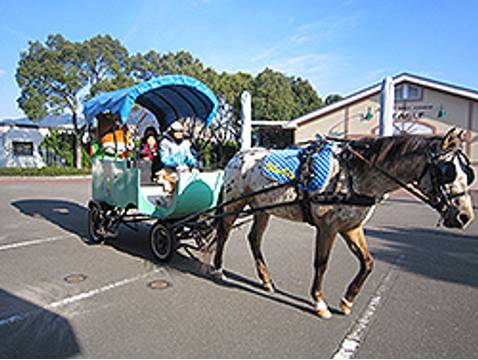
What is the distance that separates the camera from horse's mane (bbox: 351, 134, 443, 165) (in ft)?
9.34

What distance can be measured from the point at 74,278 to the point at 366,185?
3683mm

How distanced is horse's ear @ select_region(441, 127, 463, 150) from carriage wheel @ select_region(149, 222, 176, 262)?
340cm

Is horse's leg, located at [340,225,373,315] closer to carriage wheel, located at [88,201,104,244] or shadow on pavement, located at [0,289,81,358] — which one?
shadow on pavement, located at [0,289,81,358]

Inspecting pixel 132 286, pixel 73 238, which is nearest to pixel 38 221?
pixel 73 238

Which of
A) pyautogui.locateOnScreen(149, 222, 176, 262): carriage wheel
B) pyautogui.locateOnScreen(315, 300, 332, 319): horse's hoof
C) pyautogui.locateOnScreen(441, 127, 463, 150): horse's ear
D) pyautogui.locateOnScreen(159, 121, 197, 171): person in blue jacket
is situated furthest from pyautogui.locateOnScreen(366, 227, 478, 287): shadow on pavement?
pyautogui.locateOnScreen(159, 121, 197, 171): person in blue jacket

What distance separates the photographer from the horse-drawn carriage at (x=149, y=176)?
4773 mm

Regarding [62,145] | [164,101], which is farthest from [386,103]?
[62,145]

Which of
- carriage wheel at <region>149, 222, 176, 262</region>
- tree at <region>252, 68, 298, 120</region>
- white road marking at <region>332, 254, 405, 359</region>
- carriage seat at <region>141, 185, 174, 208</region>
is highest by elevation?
tree at <region>252, 68, 298, 120</region>

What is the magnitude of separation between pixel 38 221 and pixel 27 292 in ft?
15.1

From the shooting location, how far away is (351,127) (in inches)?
711

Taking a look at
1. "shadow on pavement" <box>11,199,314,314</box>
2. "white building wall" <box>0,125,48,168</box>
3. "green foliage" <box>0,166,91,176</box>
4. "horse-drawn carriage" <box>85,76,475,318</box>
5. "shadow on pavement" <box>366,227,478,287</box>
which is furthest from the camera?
"white building wall" <box>0,125,48,168</box>

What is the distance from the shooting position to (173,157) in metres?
5.15

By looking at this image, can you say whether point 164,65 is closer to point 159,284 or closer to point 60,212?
point 60,212

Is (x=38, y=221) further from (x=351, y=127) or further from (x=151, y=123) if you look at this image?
(x=351, y=127)
